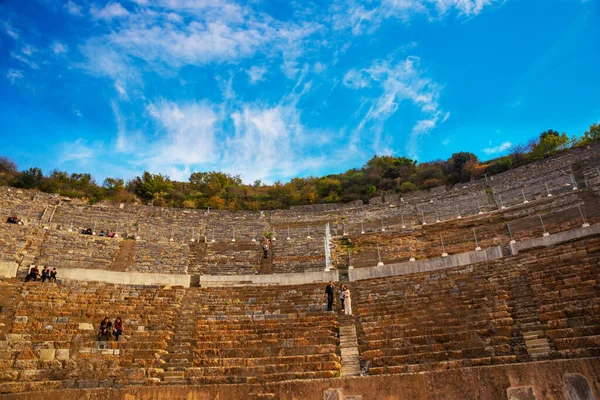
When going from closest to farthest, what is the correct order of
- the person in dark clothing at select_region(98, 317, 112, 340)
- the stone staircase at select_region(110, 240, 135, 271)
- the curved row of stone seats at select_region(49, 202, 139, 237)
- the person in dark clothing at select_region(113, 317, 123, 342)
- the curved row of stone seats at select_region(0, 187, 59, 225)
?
the person in dark clothing at select_region(98, 317, 112, 340) → the person in dark clothing at select_region(113, 317, 123, 342) → the stone staircase at select_region(110, 240, 135, 271) → the curved row of stone seats at select_region(0, 187, 59, 225) → the curved row of stone seats at select_region(49, 202, 139, 237)

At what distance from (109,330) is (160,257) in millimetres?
10404

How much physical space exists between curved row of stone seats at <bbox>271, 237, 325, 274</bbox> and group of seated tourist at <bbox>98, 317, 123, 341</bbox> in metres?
9.18

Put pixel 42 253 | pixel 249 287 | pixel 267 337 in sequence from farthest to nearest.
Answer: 1. pixel 42 253
2. pixel 249 287
3. pixel 267 337

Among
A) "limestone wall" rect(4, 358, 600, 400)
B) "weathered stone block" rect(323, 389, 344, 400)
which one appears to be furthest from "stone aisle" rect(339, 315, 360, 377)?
"weathered stone block" rect(323, 389, 344, 400)

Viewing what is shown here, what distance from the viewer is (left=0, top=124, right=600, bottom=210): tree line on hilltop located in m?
30.5

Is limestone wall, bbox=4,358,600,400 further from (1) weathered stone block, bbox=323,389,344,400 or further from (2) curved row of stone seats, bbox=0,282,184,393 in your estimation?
(2) curved row of stone seats, bbox=0,282,184,393

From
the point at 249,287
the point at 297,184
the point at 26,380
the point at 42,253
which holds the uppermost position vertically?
the point at 297,184

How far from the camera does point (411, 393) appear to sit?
16.0ft

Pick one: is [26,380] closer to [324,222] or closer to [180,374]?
[180,374]

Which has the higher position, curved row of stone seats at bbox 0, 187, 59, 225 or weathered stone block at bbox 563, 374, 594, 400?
curved row of stone seats at bbox 0, 187, 59, 225

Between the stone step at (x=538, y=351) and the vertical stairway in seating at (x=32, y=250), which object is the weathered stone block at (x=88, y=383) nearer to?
the vertical stairway in seating at (x=32, y=250)

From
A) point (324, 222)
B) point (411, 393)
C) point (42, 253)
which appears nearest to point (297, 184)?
point (324, 222)

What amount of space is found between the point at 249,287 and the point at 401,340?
850 cm

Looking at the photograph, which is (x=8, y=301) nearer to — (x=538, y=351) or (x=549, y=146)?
(x=538, y=351)
